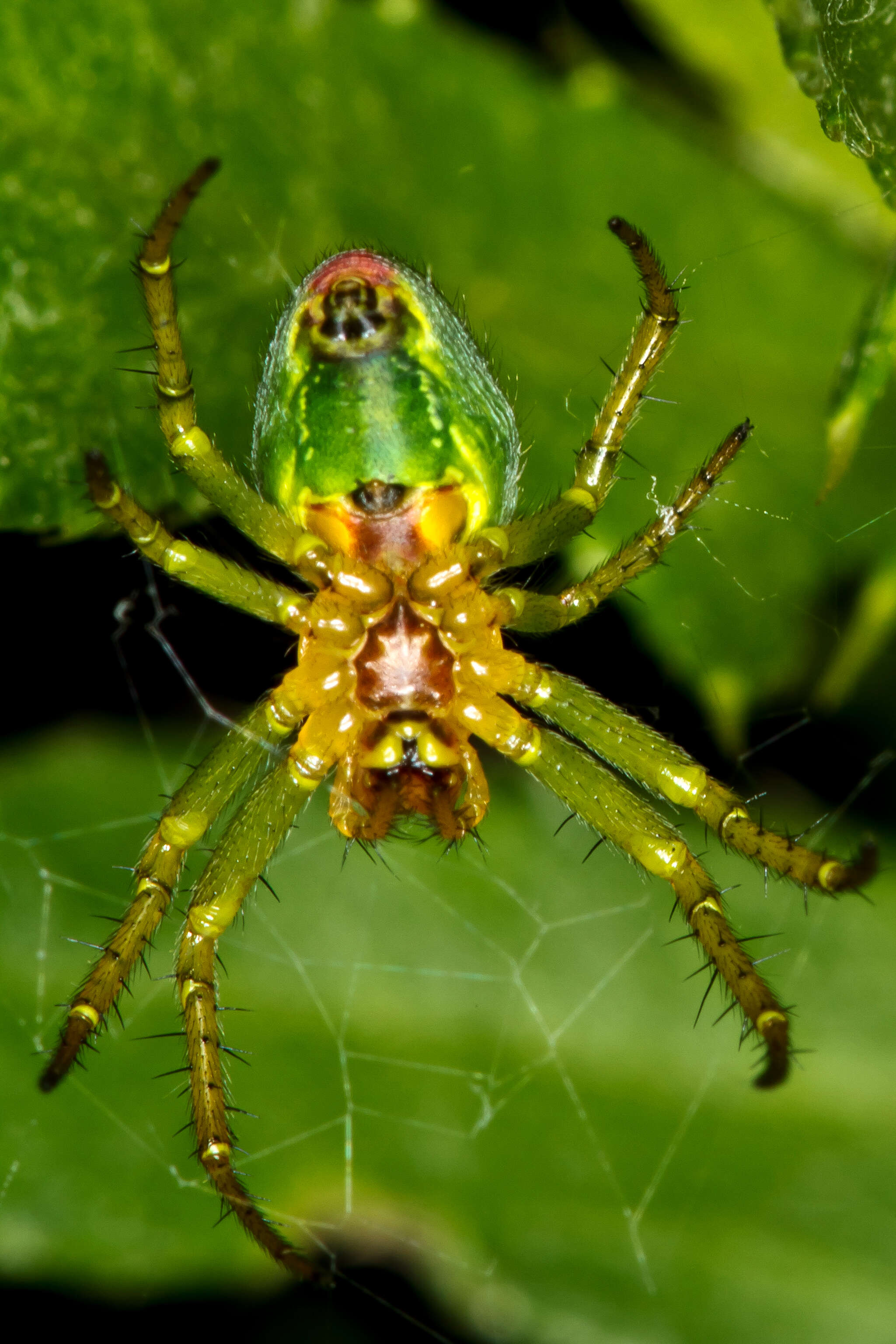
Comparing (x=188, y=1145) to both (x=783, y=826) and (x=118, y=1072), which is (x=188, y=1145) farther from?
(x=783, y=826)

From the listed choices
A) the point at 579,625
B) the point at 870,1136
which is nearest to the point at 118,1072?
the point at 579,625

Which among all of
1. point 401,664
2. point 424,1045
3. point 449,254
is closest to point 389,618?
point 401,664

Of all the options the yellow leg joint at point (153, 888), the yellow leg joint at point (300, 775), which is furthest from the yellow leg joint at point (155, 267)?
the yellow leg joint at point (153, 888)

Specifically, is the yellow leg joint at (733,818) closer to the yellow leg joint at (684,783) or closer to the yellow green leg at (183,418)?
the yellow leg joint at (684,783)

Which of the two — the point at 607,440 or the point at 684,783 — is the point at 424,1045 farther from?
the point at 607,440

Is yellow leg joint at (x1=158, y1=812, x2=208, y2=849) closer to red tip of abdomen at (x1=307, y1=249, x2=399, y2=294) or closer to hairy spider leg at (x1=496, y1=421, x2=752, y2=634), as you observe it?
hairy spider leg at (x1=496, y1=421, x2=752, y2=634)

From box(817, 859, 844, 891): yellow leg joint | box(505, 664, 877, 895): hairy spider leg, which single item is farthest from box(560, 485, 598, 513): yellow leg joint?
box(817, 859, 844, 891): yellow leg joint

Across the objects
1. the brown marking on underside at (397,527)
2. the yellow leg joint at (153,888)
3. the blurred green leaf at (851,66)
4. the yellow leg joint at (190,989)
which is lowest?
the yellow leg joint at (190,989)
